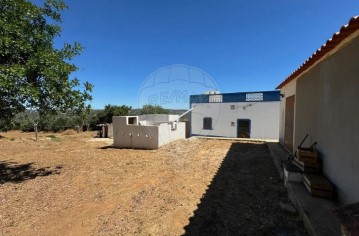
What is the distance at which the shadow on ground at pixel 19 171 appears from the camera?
22.2 ft

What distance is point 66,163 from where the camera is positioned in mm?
9102

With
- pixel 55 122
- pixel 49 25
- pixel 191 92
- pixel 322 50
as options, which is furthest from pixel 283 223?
pixel 55 122

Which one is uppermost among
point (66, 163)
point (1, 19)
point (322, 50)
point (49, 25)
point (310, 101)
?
point (49, 25)

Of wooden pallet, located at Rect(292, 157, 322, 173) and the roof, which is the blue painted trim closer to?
the roof

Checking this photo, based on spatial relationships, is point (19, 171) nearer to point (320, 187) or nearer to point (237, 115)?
point (320, 187)

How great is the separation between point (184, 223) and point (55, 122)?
29772 millimetres

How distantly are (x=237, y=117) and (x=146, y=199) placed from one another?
1452cm

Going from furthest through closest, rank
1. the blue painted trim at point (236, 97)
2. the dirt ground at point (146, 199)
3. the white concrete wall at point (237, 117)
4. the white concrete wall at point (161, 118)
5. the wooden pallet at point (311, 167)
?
the white concrete wall at point (161, 118) < the white concrete wall at point (237, 117) < the blue painted trim at point (236, 97) < the wooden pallet at point (311, 167) < the dirt ground at point (146, 199)

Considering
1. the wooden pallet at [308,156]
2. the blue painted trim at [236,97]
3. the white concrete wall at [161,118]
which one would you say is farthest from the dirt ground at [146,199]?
the white concrete wall at [161,118]

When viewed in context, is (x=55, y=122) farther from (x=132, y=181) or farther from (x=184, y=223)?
(x=184, y=223)

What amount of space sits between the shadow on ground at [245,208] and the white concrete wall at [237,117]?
10643mm

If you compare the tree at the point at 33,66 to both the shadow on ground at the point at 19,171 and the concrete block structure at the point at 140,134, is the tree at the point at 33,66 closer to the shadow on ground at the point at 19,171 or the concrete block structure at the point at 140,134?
the shadow on ground at the point at 19,171

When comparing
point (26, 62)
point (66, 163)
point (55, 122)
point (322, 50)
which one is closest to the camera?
point (322, 50)

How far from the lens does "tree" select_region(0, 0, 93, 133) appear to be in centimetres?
563
